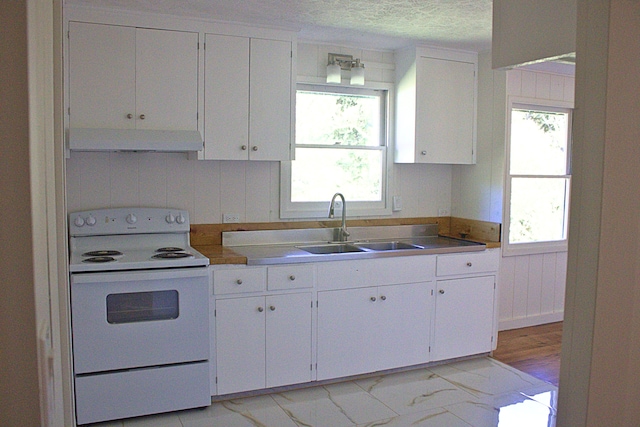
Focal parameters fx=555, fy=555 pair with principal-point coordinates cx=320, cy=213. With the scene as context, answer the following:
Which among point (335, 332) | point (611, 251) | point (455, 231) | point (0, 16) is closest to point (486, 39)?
point (455, 231)

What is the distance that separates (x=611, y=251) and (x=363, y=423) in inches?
109

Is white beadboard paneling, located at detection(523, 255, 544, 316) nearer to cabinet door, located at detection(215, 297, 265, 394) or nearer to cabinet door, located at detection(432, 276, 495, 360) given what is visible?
cabinet door, located at detection(432, 276, 495, 360)

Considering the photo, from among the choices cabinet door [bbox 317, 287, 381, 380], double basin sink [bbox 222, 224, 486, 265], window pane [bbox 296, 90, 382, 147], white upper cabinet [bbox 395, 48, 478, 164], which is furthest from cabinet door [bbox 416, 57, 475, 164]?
cabinet door [bbox 317, 287, 381, 380]

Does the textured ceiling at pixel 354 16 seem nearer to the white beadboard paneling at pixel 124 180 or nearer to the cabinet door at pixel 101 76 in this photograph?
the cabinet door at pixel 101 76

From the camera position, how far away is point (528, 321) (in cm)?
498

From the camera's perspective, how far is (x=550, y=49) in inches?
Result: 31.7

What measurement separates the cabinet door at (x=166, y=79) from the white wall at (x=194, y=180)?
37cm

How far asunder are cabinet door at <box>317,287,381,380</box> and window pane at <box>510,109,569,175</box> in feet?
6.74

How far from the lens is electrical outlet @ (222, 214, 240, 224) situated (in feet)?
12.6

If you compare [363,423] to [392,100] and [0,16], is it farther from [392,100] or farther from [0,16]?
[0,16]

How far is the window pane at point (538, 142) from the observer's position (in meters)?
4.83

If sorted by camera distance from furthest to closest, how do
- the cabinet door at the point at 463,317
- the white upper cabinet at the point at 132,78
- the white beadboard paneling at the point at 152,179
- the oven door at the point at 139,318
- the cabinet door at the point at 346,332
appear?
the cabinet door at the point at 463,317
the white beadboard paneling at the point at 152,179
the cabinet door at the point at 346,332
the white upper cabinet at the point at 132,78
the oven door at the point at 139,318

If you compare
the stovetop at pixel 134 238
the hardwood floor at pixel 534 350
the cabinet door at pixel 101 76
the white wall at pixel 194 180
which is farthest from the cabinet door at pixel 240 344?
the hardwood floor at pixel 534 350

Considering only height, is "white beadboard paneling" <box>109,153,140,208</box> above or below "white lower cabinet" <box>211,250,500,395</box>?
above
